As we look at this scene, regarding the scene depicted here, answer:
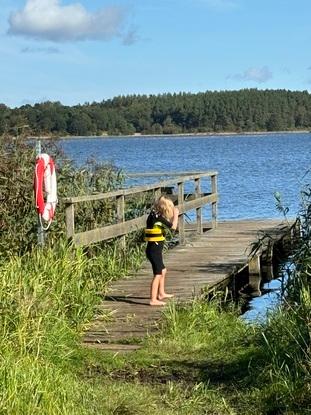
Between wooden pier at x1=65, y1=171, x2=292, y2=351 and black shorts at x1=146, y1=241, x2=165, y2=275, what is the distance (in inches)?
14.8

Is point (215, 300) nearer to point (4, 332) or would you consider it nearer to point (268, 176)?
point (4, 332)

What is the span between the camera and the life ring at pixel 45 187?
30.7 ft

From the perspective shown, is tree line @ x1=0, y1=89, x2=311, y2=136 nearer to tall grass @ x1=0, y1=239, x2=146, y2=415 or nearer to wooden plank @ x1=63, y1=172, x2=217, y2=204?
wooden plank @ x1=63, y1=172, x2=217, y2=204

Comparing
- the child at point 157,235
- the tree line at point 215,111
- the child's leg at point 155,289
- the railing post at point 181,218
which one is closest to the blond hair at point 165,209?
the child at point 157,235

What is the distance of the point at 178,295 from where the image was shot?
31.0 ft

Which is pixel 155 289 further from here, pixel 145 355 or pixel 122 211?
pixel 122 211

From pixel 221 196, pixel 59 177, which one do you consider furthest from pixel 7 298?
pixel 221 196

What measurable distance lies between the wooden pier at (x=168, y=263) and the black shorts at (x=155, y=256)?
1.24 ft

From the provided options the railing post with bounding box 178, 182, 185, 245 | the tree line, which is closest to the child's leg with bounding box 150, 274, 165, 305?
the railing post with bounding box 178, 182, 185, 245

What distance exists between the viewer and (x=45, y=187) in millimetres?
9523

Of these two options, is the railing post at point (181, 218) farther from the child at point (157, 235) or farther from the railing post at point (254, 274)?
the child at point (157, 235)

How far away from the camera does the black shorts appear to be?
9.05 m

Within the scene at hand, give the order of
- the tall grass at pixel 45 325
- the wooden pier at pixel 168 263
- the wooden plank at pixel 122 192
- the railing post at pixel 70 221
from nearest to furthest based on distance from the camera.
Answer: the tall grass at pixel 45 325 → the wooden pier at pixel 168 263 → the railing post at pixel 70 221 → the wooden plank at pixel 122 192

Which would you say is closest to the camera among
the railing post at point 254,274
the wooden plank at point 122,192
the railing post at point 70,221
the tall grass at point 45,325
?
the tall grass at point 45,325
